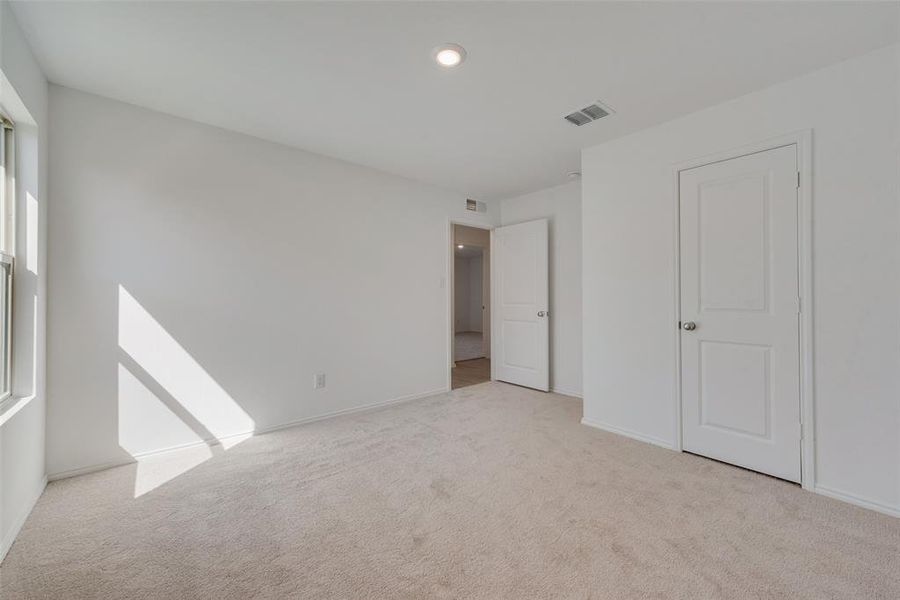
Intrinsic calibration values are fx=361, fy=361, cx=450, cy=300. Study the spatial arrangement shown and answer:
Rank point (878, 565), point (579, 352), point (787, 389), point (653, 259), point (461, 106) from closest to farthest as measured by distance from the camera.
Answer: point (878, 565) < point (787, 389) < point (461, 106) < point (653, 259) < point (579, 352)

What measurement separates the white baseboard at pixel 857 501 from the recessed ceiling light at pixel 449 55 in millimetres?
3204

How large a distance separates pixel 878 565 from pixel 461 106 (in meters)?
3.18

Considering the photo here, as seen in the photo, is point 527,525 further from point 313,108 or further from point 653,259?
point 313,108

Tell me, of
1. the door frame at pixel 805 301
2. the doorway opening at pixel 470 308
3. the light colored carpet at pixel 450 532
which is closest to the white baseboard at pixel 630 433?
the light colored carpet at pixel 450 532

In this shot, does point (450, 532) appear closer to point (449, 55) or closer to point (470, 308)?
point (449, 55)

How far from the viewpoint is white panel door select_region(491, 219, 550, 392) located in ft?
14.3

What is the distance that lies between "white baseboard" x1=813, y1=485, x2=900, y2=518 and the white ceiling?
2437mm

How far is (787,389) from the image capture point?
224 centimetres

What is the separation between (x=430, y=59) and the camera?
2004 mm

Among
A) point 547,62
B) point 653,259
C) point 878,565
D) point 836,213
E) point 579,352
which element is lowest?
point 878,565

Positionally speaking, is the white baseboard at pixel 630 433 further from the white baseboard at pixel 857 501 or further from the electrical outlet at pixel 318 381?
the electrical outlet at pixel 318 381

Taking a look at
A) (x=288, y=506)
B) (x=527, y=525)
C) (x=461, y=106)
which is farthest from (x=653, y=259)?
(x=288, y=506)

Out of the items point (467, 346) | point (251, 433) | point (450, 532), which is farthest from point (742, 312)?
point (467, 346)

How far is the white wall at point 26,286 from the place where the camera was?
1.71m
